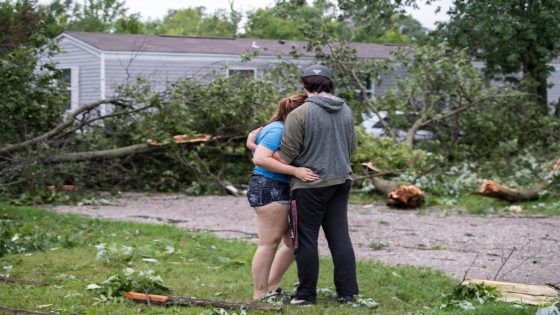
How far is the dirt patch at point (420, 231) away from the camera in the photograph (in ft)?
24.4

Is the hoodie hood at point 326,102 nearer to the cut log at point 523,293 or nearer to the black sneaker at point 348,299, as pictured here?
the black sneaker at point 348,299

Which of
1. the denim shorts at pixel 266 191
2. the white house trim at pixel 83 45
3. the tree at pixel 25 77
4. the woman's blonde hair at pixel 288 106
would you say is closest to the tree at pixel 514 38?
the tree at pixel 25 77

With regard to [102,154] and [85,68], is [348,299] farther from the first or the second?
[85,68]

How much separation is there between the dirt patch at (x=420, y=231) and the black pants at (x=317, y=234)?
5.90 feet

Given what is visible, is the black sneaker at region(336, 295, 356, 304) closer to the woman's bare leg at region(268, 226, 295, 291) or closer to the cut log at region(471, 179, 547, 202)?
the woman's bare leg at region(268, 226, 295, 291)

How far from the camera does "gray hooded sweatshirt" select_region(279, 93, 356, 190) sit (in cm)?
527

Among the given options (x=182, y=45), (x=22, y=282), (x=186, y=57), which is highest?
(x=182, y=45)

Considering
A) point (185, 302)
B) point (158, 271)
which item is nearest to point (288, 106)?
point (185, 302)

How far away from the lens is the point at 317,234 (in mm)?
5391

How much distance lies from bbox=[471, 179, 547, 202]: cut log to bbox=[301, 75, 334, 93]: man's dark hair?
6960 mm

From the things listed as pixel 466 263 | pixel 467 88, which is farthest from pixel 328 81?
pixel 467 88

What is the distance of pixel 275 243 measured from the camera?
546 centimetres

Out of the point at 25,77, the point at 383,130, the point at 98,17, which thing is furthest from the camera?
the point at 98,17

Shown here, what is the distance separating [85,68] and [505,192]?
12.9m
